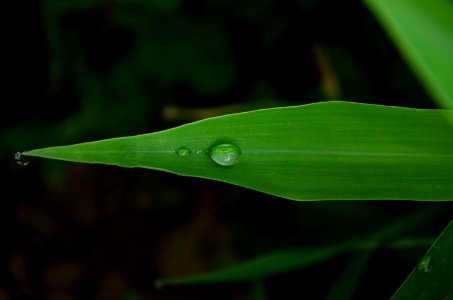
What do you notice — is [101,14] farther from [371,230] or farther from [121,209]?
[371,230]

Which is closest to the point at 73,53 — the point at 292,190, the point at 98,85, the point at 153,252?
the point at 98,85

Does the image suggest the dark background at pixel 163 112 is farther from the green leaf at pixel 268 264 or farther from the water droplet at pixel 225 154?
the water droplet at pixel 225 154

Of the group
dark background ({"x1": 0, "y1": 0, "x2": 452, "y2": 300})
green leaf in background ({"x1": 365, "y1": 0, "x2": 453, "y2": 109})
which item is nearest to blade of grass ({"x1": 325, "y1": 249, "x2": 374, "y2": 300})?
dark background ({"x1": 0, "y1": 0, "x2": 452, "y2": 300})

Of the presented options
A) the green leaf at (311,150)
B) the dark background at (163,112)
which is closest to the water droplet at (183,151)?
the green leaf at (311,150)

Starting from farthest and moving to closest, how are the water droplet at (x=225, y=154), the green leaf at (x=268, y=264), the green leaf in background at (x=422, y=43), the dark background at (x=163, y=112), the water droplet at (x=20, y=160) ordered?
the dark background at (x=163, y=112) → the green leaf at (x=268, y=264) → the water droplet at (x=20, y=160) → the water droplet at (x=225, y=154) → the green leaf in background at (x=422, y=43)

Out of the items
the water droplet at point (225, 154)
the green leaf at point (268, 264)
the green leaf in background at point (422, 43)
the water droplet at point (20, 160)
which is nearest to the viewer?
the green leaf in background at point (422, 43)

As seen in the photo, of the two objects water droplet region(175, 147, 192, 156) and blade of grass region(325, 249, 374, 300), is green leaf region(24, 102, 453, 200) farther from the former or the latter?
blade of grass region(325, 249, 374, 300)

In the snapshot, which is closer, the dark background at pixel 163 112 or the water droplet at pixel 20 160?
the water droplet at pixel 20 160

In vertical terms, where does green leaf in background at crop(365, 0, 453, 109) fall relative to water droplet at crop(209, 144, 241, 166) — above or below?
below

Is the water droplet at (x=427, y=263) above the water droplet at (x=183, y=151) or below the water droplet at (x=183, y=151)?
below
